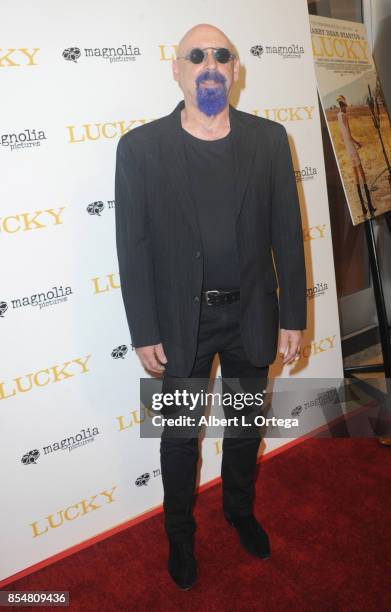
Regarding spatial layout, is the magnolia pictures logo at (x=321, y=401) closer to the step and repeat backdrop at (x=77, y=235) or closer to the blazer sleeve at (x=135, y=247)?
the step and repeat backdrop at (x=77, y=235)

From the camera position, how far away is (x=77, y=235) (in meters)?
2.12

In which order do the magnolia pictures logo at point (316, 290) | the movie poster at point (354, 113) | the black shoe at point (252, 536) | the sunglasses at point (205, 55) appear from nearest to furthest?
the sunglasses at point (205, 55)
the black shoe at point (252, 536)
the movie poster at point (354, 113)
the magnolia pictures logo at point (316, 290)

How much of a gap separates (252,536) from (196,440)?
523 mm

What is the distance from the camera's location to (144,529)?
242 cm

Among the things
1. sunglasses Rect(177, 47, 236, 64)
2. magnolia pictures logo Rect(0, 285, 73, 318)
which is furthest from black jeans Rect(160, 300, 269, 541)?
sunglasses Rect(177, 47, 236, 64)

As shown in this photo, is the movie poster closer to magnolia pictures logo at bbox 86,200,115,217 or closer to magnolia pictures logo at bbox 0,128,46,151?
magnolia pictures logo at bbox 86,200,115,217

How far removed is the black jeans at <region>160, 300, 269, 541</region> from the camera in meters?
1.92

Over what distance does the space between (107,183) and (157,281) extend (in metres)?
0.55

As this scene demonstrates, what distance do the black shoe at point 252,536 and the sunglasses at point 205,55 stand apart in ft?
6.10

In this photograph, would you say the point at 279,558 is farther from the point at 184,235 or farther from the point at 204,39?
the point at 204,39

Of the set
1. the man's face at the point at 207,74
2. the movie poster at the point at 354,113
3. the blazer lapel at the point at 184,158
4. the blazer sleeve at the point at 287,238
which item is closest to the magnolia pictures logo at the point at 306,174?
the movie poster at the point at 354,113

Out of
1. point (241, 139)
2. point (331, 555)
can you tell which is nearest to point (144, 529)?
point (331, 555)

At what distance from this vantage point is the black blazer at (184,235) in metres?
1.77

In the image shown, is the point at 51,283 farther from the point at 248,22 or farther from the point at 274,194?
the point at 248,22
